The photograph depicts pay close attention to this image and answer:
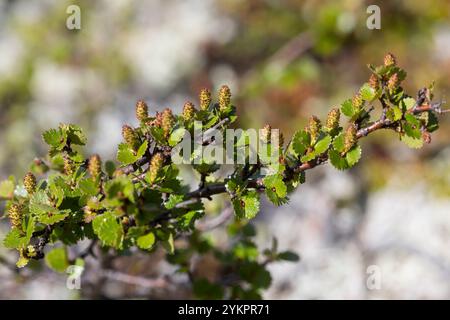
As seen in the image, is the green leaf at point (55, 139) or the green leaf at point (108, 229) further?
the green leaf at point (55, 139)

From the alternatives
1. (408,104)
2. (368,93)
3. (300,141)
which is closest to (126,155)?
(300,141)

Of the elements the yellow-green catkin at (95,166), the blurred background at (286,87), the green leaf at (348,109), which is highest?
the blurred background at (286,87)

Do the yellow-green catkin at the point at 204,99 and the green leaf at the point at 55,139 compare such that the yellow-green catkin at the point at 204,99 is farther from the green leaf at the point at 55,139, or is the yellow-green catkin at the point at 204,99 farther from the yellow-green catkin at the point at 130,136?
the green leaf at the point at 55,139

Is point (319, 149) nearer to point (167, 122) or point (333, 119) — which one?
point (333, 119)

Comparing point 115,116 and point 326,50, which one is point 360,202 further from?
point 115,116

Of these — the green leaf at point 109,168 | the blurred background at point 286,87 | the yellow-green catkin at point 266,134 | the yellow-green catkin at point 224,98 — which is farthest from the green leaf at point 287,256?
the blurred background at point 286,87

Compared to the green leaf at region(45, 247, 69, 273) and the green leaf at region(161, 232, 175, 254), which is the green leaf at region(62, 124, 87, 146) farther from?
the green leaf at region(45, 247, 69, 273)
